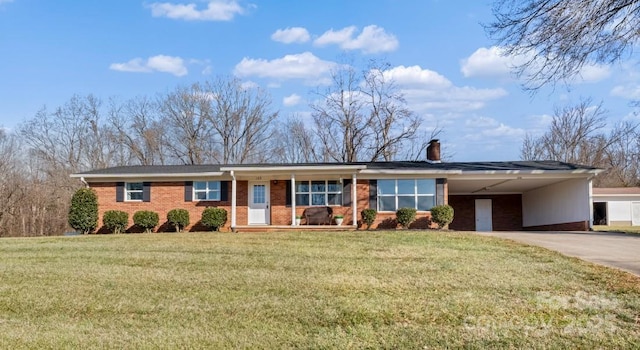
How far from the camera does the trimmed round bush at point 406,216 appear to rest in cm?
1953

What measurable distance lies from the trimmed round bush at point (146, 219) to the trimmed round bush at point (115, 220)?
1.27ft

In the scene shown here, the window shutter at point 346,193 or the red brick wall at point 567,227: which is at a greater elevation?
the window shutter at point 346,193

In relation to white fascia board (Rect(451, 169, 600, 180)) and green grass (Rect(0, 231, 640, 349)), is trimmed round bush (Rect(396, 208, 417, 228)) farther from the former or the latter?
green grass (Rect(0, 231, 640, 349))

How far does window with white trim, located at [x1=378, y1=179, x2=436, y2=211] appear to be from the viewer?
66.6 ft

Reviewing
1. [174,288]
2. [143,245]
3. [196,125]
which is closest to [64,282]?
[174,288]

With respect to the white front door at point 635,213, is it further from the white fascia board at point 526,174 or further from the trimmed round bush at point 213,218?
the trimmed round bush at point 213,218

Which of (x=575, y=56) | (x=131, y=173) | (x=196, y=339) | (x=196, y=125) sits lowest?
(x=196, y=339)

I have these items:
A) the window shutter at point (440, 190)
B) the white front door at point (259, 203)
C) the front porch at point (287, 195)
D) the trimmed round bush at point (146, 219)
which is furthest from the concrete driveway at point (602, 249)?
the trimmed round bush at point (146, 219)

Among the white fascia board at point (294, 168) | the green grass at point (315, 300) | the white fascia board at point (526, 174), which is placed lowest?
the green grass at point (315, 300)

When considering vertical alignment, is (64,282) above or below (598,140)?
below

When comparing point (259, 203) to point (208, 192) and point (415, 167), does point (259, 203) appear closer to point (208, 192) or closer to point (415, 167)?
point (208, 192)

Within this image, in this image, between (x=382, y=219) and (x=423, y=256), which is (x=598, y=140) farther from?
(x=423, y=256)

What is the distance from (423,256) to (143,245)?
7.09m

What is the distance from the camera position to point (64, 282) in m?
8.27
